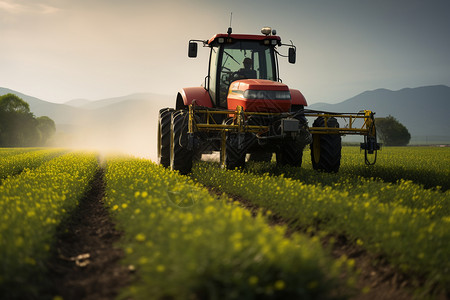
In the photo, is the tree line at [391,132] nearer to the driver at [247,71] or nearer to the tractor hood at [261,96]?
the driver at [247,71]

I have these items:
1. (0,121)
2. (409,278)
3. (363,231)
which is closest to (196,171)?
(363,231)

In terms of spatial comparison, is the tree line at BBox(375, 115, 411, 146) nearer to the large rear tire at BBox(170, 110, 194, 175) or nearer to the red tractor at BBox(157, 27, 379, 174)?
the red tractor at BBox(157, 27, 379, 174)

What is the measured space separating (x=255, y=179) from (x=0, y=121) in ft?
202

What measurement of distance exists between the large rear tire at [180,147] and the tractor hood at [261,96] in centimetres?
145

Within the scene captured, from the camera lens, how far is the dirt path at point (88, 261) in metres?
3.92

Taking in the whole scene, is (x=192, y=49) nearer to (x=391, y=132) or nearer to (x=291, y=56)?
(x=291, y=56)

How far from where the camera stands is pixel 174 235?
333cm

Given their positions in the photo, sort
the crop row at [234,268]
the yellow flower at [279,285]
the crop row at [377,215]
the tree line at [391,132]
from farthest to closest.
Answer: the tree line at [391,132], the crop row at [377,215], the crop row at [234,268], the yellow flower at [279,285]

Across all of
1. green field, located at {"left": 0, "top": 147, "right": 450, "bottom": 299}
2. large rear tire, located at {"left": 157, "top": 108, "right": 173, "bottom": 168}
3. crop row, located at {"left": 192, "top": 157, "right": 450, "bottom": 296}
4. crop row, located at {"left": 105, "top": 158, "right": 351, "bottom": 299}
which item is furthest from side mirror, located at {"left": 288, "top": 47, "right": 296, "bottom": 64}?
crop row, located at {"left": 105, "top": 158, "right": 351, "bottom": 299}

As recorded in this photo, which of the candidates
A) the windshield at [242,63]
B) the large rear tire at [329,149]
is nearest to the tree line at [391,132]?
the large rear tire at [329,149]

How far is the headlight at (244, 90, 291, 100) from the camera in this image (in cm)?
978

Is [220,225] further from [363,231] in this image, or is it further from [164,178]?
[164,178]

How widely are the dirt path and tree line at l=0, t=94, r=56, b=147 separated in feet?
197

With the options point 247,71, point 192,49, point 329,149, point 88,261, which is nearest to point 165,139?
point 192,49
